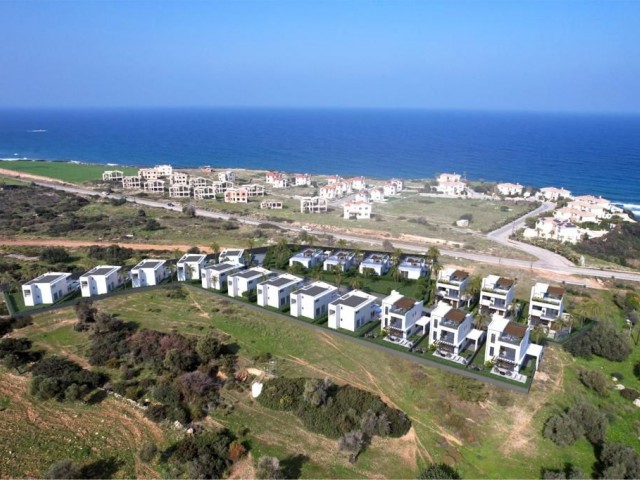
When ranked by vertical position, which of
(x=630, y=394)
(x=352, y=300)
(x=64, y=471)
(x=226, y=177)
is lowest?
(x=630, y=394)

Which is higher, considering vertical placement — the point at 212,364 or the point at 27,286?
the point at 27,286

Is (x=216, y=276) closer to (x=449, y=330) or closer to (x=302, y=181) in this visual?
(x=449, y=330)

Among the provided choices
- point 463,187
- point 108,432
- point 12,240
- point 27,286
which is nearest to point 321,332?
point 108,432

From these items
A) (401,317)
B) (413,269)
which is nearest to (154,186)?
(413,269)

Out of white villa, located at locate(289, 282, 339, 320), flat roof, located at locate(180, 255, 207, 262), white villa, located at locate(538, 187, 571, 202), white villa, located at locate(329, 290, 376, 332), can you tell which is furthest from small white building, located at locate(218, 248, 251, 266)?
white villa, located at locate(538, 187, 571, 202)

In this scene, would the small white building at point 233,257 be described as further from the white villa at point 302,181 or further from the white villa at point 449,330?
the white villa at point 302,181

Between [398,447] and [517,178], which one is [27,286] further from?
[517,178]

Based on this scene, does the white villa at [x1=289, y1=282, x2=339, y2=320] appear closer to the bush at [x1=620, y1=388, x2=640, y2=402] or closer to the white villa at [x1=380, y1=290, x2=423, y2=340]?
the white villa at [x1=380, y1=290, x2=423, y2=340]
